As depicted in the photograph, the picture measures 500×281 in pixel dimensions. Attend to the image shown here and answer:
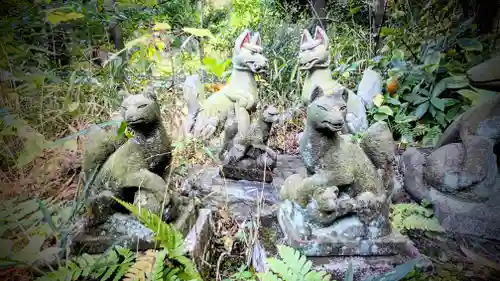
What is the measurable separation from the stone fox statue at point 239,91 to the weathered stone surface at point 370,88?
2.14 m

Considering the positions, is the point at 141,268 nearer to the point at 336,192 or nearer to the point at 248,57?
the point at 336,192

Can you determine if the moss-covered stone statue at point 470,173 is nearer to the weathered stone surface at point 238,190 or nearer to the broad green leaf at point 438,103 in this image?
the weathered stone surface at point 238,190

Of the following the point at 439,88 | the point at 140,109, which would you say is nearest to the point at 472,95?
the point at 439,88

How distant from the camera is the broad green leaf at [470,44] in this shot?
469 cm

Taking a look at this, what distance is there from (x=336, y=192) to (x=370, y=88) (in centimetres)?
364

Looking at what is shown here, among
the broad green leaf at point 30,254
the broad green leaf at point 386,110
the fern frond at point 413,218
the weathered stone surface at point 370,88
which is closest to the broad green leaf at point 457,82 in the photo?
the broad green leaf at point 386,110

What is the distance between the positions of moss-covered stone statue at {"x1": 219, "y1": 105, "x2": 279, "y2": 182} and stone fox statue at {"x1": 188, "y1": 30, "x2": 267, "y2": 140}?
1.00ft

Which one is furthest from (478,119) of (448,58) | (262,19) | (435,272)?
(262,19)

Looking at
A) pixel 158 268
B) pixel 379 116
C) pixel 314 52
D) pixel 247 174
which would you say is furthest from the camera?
pixel 379 116

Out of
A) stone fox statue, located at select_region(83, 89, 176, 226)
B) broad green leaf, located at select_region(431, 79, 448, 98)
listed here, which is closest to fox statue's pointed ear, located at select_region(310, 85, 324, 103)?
stone fox statue, located at select_region(83, 89, 176, 226)

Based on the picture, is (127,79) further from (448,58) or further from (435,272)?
(448,58)

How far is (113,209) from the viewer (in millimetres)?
2094

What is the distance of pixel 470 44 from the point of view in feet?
15.6

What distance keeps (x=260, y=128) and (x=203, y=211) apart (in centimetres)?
119
